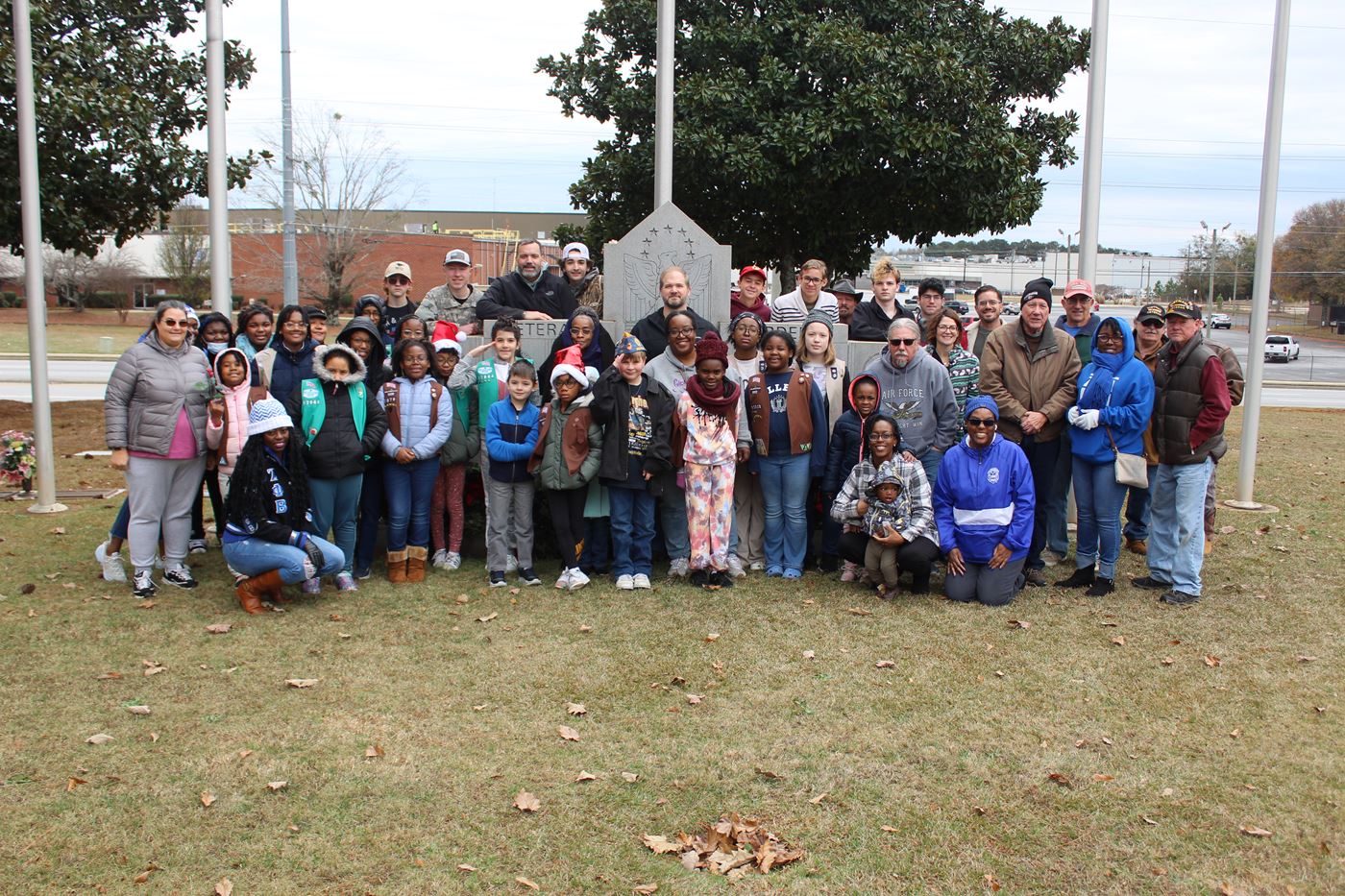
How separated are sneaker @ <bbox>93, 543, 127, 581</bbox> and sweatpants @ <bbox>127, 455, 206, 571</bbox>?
0.26 metres

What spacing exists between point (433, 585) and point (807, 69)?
35.8ft

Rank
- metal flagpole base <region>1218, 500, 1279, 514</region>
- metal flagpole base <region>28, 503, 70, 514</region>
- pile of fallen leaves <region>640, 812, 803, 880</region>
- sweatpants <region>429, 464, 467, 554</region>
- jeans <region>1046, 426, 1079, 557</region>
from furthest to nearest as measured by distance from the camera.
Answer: metal flagpole base <region>1218, 500, 1279, 514</region>, metal flagpole base <region>28, 503, 70, 514</region>, jeans <region>1046, 426, 1079, 557</region>, sweatpants <region>429, 464, 467, 554</region>, pile of fallen leaves <region>640, 812, 803, 880</region>

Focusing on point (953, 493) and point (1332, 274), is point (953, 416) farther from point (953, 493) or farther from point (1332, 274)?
point (1332, 274)

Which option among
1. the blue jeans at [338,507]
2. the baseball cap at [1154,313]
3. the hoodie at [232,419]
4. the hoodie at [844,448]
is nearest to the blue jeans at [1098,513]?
the baseball cap at [1154,313]

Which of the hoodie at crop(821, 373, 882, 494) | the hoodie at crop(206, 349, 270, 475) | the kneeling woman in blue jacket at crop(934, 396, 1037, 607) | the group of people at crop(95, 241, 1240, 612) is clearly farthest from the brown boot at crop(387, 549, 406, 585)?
the kneeling woman in blue jacket at crop(934, 396, 1037, 607)

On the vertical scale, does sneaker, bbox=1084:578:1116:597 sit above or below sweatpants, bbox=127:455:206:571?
below

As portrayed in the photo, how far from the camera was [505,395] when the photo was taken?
775 centimetres

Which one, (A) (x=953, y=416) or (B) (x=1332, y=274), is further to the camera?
(B) (x=1332, y=274)

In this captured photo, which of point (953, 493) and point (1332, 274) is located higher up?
point (1332, 274)

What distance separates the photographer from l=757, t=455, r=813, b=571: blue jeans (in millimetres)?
7680

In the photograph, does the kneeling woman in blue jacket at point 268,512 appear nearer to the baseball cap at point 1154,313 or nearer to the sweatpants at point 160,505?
the sweatpants at point 160,505

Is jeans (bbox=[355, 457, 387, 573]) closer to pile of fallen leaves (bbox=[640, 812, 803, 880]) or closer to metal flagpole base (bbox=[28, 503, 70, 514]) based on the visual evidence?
metal flagpole base (bbox=[28, 503, 70, 514])

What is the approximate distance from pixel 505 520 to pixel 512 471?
14.1 inches

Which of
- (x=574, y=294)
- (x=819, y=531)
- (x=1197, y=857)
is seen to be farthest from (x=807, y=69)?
(x=1197, y=857)
